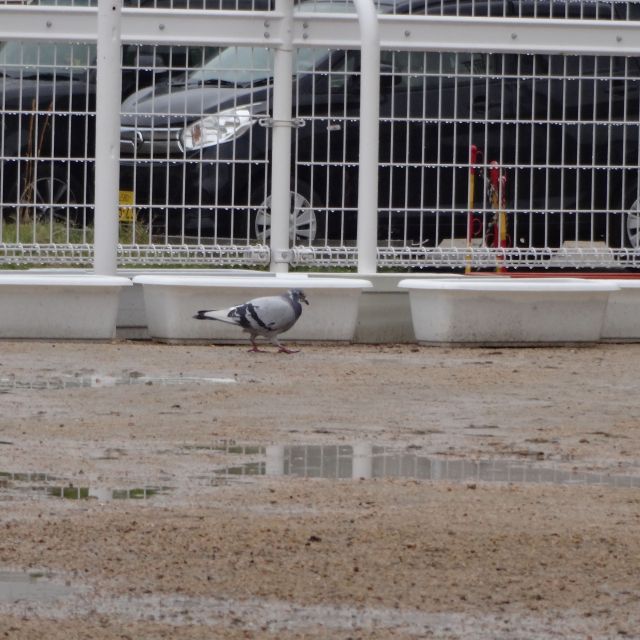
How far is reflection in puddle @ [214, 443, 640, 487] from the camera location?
7.70m

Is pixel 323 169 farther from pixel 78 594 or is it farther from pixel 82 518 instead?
pixel 78 594

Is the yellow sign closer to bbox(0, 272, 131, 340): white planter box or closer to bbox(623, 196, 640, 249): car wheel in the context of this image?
bbox(0, 272, 131, 340): white planter box

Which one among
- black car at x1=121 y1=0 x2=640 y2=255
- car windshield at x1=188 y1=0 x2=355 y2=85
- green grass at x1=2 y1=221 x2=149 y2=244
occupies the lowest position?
green grass at x1=2 y1=221 x2=149 y2=244

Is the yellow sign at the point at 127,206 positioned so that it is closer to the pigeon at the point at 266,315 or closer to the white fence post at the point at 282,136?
the white fence post at the point at 282,136

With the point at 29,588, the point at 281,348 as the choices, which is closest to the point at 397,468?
the point at 29,588

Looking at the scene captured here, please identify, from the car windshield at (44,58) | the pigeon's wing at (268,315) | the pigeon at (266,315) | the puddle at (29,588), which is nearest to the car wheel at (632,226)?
the pigeon at (266,315)

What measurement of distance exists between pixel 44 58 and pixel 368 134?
7.86 ft

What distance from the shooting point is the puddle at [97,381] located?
10344 mm

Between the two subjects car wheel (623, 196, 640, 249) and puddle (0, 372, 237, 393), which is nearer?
puddle (0, 372, 237, 393)

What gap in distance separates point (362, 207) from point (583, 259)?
6.15 feet

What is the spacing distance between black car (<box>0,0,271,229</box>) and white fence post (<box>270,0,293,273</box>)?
456 mm

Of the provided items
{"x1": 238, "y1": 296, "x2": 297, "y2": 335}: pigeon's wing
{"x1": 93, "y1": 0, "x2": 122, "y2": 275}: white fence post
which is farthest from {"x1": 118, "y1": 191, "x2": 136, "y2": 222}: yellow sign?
{"x1": 238, "y1": 296, "x2": 297, "y2": 335}: pigeon's wing

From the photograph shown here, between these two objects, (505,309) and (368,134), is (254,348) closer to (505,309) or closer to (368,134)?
(505,309)

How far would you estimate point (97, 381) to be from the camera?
1064cm
